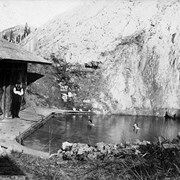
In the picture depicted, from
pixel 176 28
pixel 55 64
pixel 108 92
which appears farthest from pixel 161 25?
pixel 55 64

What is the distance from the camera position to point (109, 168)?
6.08 m

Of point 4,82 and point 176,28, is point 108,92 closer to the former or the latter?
point 176,28

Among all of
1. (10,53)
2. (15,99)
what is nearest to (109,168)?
(10,53)

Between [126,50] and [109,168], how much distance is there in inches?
896

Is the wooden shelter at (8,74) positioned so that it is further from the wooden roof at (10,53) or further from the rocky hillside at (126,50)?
the rocky hillside at (126,50)

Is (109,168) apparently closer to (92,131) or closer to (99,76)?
(92,131)

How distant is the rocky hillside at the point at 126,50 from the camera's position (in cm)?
2639

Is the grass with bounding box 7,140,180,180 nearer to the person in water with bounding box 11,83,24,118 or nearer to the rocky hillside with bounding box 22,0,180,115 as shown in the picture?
the person in water with bounding box 11,83,24,118

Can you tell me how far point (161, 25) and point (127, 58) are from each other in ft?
A: 17.7

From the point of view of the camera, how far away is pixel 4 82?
14750mm

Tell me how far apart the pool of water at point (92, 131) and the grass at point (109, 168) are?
4894 mm

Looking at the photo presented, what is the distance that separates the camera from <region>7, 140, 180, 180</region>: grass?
5.39 meters

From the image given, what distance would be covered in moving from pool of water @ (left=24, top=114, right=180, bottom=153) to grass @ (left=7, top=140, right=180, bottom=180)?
4.89 m

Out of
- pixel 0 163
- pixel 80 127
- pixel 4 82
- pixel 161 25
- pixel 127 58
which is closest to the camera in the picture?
pixel 0 163
